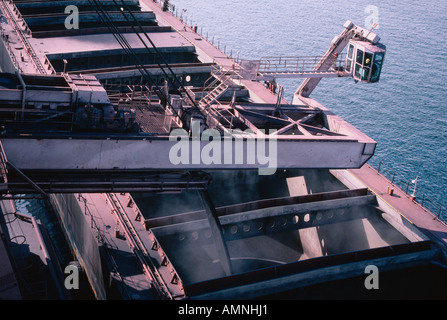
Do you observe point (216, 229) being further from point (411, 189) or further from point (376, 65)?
point (411, 189)

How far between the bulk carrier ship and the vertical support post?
0.22ft

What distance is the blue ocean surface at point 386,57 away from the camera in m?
47.3

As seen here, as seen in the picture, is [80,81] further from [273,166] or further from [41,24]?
[41,24]

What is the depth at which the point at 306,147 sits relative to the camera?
23031 mm

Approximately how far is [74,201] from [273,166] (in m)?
11.8

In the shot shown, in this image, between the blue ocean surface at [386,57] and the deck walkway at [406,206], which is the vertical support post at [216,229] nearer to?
the deck walkway at [406,206]

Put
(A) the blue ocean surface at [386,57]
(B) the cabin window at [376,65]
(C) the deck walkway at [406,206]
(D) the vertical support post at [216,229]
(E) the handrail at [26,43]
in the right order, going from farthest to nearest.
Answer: (A) the blue ocean surface at [386,57]
(E) the handrail at [26,43]
(C) the deck walkway at [406,206]
(B) the cabin window at [376,65]
(D) the vertical support post at [216,229]

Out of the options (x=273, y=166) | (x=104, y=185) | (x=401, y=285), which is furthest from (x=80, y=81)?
(x=401, y=285)

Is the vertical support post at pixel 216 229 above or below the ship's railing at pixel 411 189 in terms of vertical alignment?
above

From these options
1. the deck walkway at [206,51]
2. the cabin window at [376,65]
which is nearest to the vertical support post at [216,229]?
the deck walkway at [206,51]

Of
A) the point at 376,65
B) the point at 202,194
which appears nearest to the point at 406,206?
the point at 376,65

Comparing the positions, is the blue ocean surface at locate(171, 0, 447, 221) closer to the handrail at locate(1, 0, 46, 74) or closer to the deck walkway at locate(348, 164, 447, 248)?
the deck walkway at locate(348, 164, 447, 248)

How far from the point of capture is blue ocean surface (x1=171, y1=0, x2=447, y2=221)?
4728 centimetres

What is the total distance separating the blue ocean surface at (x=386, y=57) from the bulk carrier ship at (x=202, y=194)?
6.21m
